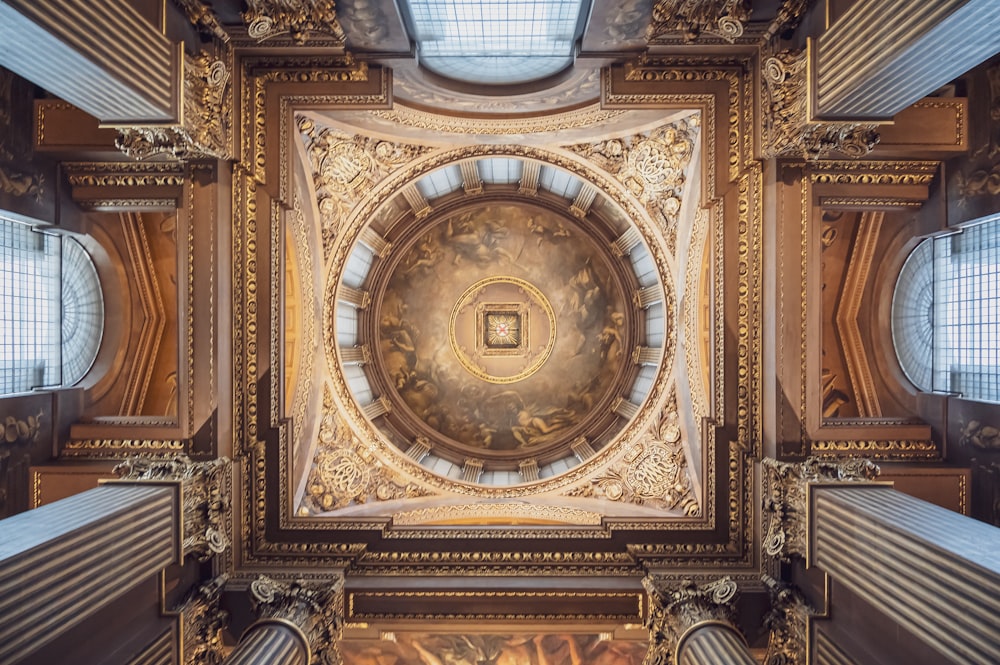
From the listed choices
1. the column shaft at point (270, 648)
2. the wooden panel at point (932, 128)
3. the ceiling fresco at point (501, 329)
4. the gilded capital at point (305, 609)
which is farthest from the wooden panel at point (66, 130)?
the wooden panel at point (932, 128)

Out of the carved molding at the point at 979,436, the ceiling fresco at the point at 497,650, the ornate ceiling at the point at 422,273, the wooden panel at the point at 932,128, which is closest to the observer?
the carved molding at the point at 979,436

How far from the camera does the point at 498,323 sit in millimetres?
21266

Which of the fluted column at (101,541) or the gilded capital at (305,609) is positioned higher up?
the fluted column at (101,541)

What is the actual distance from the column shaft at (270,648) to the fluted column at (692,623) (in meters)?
6.72

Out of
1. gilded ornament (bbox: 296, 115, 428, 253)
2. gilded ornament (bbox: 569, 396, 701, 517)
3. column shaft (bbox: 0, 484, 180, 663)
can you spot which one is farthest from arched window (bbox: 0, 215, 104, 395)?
gilded ornament (bbox: 569, 396, 701, 517)

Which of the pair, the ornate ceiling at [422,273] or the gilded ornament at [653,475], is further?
the gilded ornament at [653,475]

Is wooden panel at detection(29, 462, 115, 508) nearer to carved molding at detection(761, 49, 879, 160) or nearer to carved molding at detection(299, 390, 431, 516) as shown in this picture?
carved molding at detection(299, 390, 431, 516)

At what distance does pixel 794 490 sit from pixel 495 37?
420 inches

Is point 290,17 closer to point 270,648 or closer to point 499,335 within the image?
point 270,648

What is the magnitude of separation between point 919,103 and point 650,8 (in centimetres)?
531

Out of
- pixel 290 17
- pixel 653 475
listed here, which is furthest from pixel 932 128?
pixel 290 17

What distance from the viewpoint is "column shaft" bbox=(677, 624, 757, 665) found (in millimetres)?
9750

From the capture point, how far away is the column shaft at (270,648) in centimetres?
978

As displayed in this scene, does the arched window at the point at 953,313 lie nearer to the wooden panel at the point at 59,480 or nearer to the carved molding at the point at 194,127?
the carved molding at the point at 194,127
